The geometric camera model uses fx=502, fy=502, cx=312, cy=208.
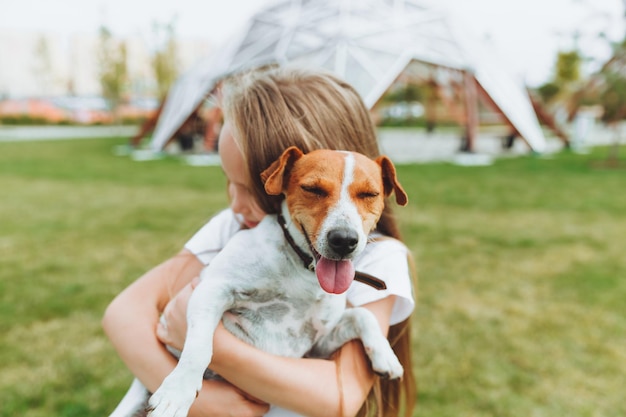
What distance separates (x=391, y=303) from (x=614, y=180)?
12.7 meters

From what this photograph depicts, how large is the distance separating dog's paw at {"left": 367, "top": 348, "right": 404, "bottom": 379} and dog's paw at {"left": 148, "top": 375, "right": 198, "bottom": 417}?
Answer: 0.61 meters

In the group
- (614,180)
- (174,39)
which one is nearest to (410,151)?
(614,180)

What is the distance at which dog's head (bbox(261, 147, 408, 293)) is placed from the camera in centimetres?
145

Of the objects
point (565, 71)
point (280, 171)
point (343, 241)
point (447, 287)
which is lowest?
point (565, 71)

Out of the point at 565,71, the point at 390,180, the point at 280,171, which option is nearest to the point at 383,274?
the point at 390,180

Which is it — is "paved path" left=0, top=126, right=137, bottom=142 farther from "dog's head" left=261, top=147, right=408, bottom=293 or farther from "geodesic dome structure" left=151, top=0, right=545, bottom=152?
"dog's head" left=261, top=147, right=408, bottom=293

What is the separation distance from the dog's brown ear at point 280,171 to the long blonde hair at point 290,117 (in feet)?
0.69

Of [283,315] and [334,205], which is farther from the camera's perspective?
[283,315]

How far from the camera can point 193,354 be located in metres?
→ 1.47

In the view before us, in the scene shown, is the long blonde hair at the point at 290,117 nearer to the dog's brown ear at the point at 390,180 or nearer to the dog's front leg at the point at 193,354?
the dog's brown ear at the point at 390,180

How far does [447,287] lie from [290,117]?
4.09m

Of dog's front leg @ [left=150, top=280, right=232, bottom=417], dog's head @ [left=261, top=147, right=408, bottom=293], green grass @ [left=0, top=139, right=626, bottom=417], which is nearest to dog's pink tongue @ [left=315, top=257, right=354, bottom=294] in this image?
dog's head @ [left=261, top=147, right=408, bottom=293]

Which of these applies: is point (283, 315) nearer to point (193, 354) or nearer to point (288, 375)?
point (288, 375)

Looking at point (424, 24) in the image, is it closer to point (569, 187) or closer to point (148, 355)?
point (569, 187)
